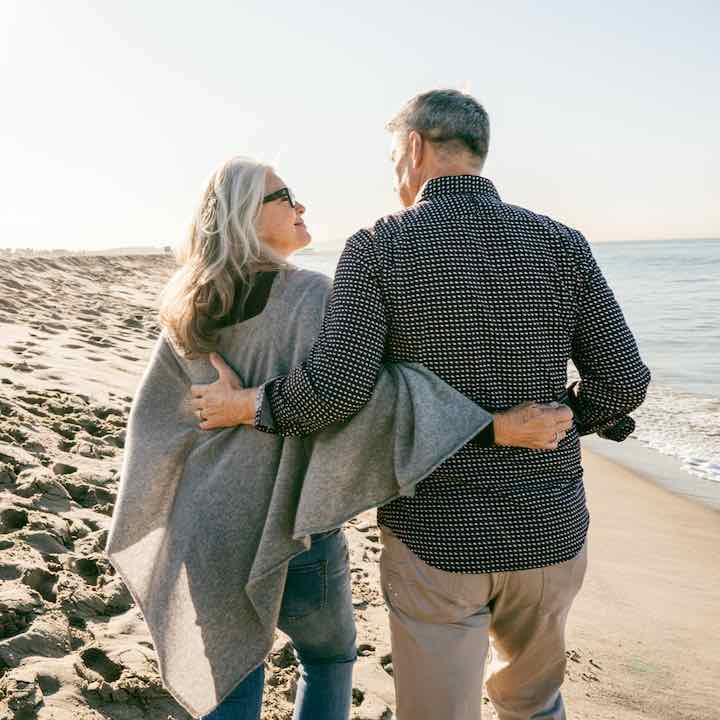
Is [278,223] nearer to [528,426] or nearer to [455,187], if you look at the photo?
[455,187]

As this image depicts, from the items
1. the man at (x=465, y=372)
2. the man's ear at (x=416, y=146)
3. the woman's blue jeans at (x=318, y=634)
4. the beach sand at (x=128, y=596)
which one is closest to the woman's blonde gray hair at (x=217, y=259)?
the man at (x=465, y=372)

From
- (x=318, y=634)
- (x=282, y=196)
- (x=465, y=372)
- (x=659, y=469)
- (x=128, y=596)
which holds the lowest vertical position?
(x=659, y=469)

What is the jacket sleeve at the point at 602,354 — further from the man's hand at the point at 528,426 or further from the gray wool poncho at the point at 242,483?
the gray wool poncho at the point at 242,483

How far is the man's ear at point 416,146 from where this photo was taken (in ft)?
6.49

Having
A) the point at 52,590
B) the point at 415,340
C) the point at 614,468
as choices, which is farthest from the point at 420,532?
the point at 614,468

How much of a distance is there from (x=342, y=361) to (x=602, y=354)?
0.68 m

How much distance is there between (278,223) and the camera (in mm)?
2137

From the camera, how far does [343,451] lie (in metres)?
1.87

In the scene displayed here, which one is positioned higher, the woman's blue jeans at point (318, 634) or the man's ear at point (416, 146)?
the man's ear at point (416, 146)

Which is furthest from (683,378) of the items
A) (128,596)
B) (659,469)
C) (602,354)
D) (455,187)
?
(455,187)

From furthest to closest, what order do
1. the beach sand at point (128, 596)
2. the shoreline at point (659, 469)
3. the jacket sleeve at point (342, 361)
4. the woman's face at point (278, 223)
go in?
the shoreline at point (659, 469) → the beach sand at point (128, 596) → the woman's face at point (278, 223) → the jacket sleeve at point (342, 361)

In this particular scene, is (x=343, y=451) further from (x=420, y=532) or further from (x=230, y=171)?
(x=230, y=171)

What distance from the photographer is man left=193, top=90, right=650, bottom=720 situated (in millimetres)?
1844

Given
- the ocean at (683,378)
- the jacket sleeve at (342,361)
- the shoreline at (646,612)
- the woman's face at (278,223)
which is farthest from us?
the ocean at (683,378)
